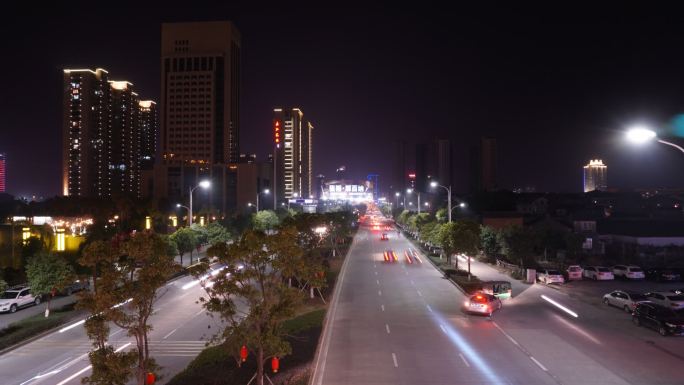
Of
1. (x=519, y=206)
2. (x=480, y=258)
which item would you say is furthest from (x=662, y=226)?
(x=519, y=206)

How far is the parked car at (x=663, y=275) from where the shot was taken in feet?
135

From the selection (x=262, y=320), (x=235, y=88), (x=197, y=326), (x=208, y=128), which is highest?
(x=235, y=88)

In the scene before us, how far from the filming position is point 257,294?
55.6ft

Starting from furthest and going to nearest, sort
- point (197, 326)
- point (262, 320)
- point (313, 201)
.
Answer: point (313, 201)
point (197, 326)
point (262, 320)

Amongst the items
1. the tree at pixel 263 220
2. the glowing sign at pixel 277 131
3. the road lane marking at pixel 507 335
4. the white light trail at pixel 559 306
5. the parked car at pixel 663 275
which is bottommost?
the white light trail at pixel 559 306

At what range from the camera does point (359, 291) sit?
37.0 m

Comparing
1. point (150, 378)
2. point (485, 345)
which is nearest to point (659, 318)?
point (485, 345)

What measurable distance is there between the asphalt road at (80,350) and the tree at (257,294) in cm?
360

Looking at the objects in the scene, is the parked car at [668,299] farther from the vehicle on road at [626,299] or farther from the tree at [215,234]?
the tree at [215,234]

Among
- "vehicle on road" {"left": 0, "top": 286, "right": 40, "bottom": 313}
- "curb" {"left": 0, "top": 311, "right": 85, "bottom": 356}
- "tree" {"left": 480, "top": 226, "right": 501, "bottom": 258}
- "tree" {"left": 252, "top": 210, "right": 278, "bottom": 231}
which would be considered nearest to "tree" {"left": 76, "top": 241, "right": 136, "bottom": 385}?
"curb" {"left": 0, "top": 311, "right": 85, "bottom": 356}

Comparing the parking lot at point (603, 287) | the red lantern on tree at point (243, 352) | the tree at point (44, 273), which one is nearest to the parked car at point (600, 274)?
the parking lot at point (603, 287)

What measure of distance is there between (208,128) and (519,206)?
8698 centimetres

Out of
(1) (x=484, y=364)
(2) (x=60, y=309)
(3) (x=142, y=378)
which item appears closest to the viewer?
(3) (x=142, y=378)

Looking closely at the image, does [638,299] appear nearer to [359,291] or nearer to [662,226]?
[359,291]
